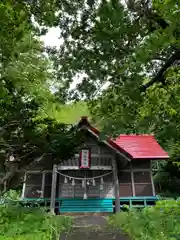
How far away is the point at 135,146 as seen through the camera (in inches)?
653

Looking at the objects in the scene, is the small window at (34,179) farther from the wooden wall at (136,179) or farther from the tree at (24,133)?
the wooden wall at (136,179)

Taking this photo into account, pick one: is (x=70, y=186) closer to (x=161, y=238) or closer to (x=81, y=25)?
(x=161, y=238)

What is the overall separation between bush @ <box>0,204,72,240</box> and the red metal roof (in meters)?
7.50

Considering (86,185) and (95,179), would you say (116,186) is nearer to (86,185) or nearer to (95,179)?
(95,179)

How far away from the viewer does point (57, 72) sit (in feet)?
25.7

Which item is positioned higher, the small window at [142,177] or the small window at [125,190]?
the small window at [142,177]

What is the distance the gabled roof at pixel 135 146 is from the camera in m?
13.8

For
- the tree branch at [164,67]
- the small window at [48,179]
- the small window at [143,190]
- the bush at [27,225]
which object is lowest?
the bush at [27,225]

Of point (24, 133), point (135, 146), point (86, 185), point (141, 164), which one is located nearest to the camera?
point (24, 133)

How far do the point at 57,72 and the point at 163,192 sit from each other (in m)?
14.3

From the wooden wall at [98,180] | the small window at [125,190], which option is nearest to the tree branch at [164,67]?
the wooden wall at [98,180]

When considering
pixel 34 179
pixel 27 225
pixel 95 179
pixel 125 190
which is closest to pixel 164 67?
pixel 27 225

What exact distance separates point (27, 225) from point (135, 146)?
35.6 ft

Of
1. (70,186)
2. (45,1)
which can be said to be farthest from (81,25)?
(70,186)
